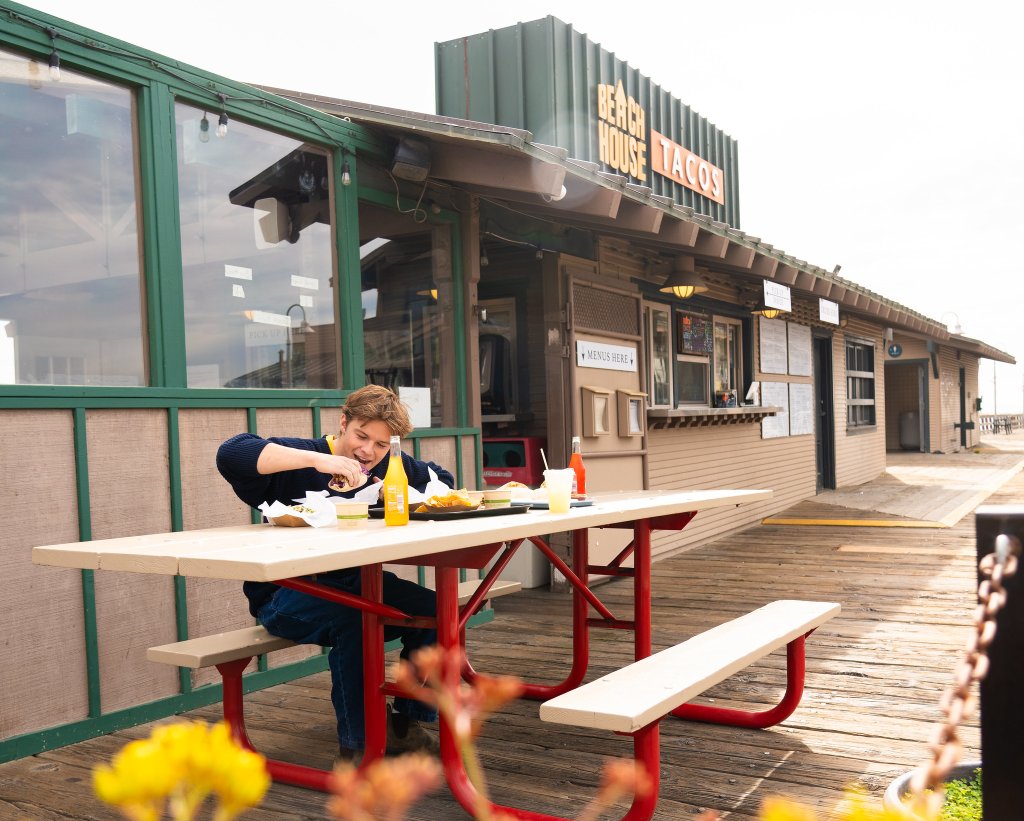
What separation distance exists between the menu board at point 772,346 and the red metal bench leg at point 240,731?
781 cm

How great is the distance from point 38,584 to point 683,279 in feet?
18.2

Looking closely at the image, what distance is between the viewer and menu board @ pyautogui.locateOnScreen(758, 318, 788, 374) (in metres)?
9.95

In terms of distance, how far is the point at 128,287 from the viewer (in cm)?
370

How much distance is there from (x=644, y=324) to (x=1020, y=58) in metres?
3.32

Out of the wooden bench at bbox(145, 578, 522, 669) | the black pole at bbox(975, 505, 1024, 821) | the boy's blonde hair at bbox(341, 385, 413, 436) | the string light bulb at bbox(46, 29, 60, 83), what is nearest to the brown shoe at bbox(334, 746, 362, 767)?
the wooden bench at bbox(145, 578, 522, 669)

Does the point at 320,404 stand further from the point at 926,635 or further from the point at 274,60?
the point at 274,60

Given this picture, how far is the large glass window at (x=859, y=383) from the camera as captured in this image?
516 inches

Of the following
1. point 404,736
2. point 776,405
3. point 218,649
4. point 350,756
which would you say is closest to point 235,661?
point 218,649

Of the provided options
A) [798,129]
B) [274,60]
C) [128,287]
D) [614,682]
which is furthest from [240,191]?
[798,129]

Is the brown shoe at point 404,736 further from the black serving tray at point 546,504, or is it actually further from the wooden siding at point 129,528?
the wooden siding at point 129,528

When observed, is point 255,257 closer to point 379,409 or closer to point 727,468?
point 379,409

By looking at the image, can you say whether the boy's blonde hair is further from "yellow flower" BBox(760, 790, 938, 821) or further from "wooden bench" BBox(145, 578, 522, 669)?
"yellow flower" BBox(760, 790, 938, 821)

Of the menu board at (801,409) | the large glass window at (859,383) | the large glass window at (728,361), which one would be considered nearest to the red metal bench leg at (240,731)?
the large glass window at (728,361)

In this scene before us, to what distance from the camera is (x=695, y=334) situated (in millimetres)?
8531
